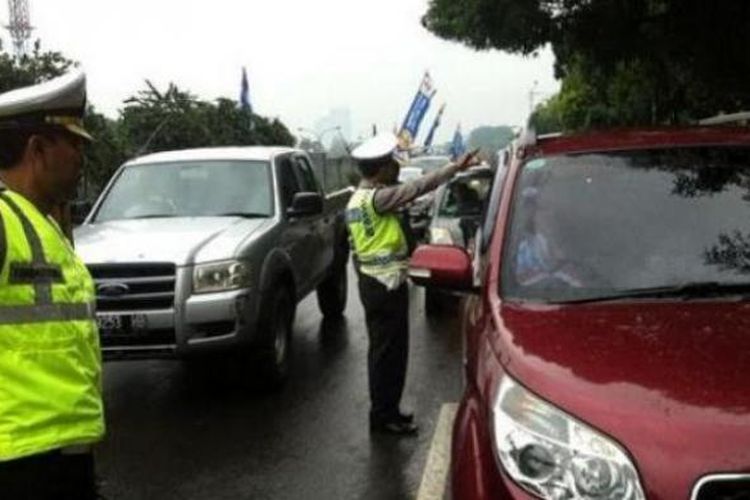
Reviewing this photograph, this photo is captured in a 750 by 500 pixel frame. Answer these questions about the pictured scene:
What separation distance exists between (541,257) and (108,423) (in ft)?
13.7

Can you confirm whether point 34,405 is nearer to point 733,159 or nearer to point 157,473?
point 733,159

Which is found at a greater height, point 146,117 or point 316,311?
point 146,117

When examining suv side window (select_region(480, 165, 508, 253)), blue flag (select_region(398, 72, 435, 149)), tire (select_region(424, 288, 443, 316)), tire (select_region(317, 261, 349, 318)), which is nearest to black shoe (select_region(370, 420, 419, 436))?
suv side window (select_region(480, 165, 508, 253))

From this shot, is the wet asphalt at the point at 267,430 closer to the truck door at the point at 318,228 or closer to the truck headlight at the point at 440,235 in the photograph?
the truck door at the point at 318,228

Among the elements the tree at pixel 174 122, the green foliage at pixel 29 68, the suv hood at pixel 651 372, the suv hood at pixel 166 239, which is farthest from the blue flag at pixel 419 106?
the suv hood at pixel 651 372

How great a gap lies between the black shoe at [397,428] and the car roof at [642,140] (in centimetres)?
245

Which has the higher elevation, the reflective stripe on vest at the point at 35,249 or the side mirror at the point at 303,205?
the reflective stripe on vest at the point at 35,249

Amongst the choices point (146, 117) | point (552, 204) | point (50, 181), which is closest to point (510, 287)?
point (552, 204)

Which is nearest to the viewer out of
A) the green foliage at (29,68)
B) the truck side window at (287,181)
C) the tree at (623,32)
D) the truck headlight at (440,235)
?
the truck side window at (287,181)

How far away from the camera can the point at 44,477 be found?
2.53 meters

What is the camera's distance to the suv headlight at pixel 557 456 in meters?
2.74

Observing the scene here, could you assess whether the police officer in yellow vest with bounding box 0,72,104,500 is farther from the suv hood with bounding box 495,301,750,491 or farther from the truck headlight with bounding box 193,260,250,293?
the truck headlight with bounding box 193,260,250,293

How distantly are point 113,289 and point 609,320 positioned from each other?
4595 mm

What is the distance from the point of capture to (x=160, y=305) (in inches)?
287
